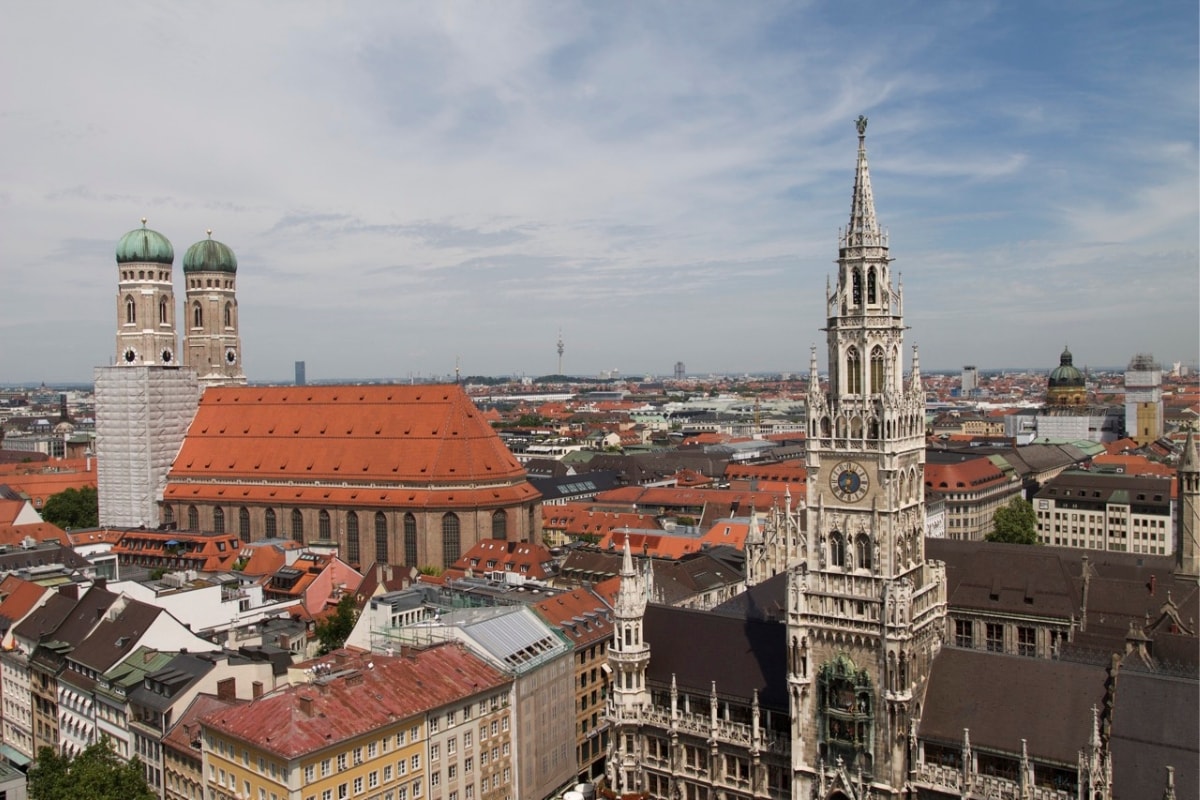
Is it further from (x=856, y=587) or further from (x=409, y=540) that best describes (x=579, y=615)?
(x=409, y=540)

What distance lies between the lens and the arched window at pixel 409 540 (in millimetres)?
121125

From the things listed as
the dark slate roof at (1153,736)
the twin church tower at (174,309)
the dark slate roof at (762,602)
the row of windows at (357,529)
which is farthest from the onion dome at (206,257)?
the dark slate roof at (1153,736)

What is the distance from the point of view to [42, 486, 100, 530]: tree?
502 ft

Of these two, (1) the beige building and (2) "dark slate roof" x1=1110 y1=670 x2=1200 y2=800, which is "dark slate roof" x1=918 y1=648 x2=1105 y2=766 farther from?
(1) the beige building

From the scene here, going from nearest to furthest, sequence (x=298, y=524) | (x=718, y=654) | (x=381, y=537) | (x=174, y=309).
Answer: (x=718, y=654) < (x=381, y=537) < (x=298, y=524) < (x=174, y=309)

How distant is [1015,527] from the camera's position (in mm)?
121312

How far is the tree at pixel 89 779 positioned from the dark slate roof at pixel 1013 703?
130 ft

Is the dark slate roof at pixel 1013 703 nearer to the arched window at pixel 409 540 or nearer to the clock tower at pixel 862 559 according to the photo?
the clock tower at pixel 862 559

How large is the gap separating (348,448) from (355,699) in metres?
74.8

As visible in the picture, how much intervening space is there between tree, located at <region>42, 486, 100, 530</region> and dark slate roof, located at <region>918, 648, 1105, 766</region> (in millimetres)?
132219

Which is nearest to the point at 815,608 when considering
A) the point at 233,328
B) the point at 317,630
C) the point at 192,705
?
the point at 192,705

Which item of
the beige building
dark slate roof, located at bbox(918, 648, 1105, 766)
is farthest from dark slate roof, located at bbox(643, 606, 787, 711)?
the beige building

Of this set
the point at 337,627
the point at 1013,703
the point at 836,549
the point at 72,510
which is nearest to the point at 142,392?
the point at 72,510

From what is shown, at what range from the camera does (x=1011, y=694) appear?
1953 inches
